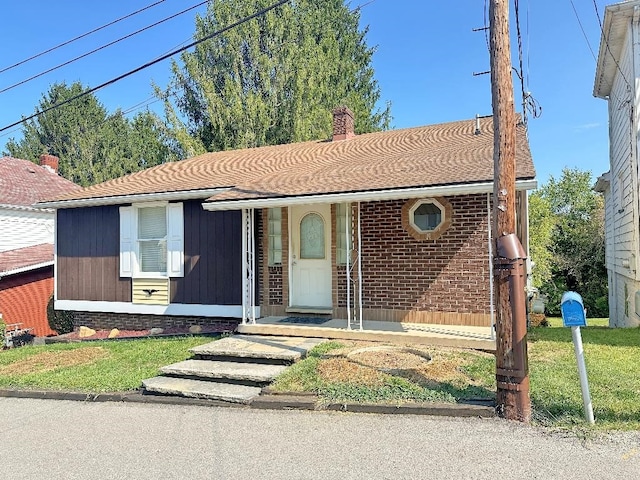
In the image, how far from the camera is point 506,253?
468 centimetres

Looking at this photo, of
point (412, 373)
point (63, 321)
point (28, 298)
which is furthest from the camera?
point (28, 298)

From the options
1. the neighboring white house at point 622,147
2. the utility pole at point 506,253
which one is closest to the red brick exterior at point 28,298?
the utility pole at point 506,253

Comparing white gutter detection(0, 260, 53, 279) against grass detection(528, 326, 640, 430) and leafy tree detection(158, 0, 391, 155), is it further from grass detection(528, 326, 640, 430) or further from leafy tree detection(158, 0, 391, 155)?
grass detection(528, 326, 640, 430)

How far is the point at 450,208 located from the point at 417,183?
42.8 inches

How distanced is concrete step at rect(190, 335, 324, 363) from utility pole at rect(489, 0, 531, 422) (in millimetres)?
2916

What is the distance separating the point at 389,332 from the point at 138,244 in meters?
6.28

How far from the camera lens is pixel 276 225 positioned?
9414mm

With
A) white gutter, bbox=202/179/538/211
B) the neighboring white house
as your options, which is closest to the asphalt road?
white gutter, bbox=202/179/538/211

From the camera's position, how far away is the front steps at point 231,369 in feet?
18.7

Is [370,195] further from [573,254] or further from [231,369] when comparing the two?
[573,254]

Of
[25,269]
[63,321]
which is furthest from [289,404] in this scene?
→ [25,269]

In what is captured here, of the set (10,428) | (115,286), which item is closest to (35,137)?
(115,286)

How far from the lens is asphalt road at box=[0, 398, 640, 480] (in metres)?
3.69

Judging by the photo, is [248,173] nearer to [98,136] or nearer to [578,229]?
[578,229]
